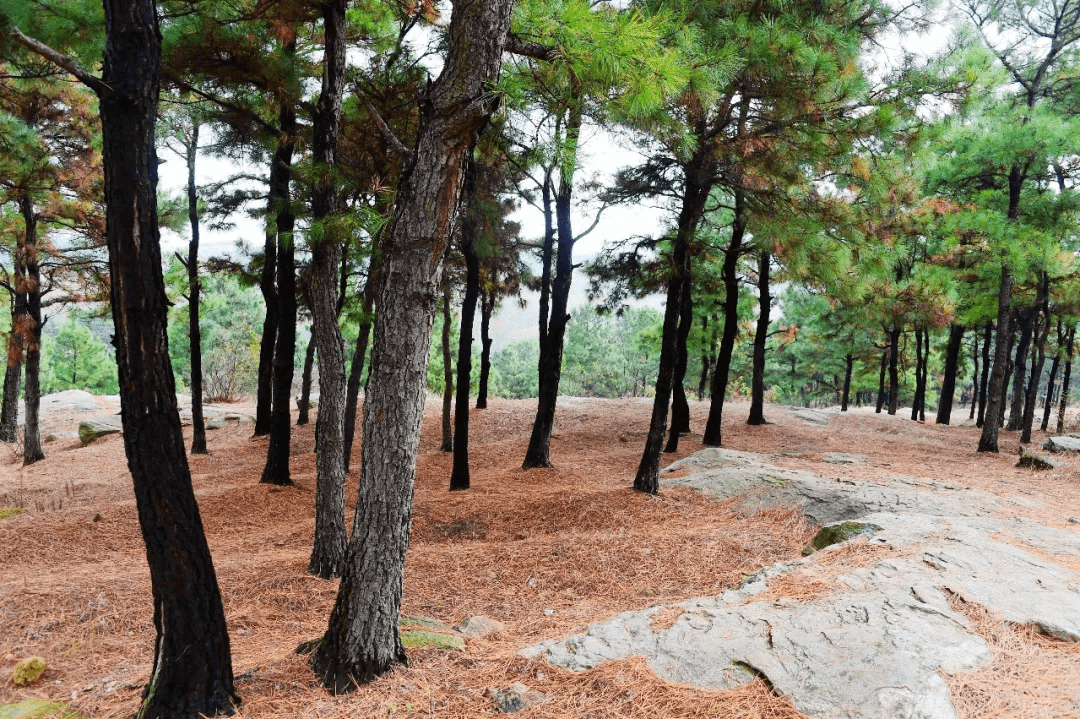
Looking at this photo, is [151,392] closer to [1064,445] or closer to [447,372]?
[447,372]

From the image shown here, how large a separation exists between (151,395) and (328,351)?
9.43ft

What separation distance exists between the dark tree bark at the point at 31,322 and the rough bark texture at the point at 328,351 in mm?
8790

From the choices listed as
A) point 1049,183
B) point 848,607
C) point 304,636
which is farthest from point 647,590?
point 1049,183

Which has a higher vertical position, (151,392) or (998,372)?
(998,372)

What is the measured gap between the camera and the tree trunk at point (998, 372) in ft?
39.8

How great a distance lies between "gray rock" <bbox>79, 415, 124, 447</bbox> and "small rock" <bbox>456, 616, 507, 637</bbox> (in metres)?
16.4

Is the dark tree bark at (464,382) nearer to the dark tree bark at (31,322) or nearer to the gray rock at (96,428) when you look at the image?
the dark tree bark at (31,322)

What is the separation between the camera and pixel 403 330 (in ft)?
10.2

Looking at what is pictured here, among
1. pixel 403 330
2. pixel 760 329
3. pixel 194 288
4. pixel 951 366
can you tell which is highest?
pixel 760 329

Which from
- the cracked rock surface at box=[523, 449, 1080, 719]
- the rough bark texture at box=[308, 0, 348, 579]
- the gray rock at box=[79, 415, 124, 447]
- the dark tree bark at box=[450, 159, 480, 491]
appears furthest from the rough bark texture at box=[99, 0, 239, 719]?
the gray rock at box=[79, 415, 124, 447]

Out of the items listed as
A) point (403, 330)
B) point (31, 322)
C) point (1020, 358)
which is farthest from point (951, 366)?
point (31, 322)

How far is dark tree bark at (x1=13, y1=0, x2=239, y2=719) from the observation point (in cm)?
272

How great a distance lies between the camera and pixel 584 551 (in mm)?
5945

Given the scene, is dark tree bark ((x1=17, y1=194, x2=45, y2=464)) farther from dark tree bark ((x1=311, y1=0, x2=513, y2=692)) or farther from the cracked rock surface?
the cracked rock surface
